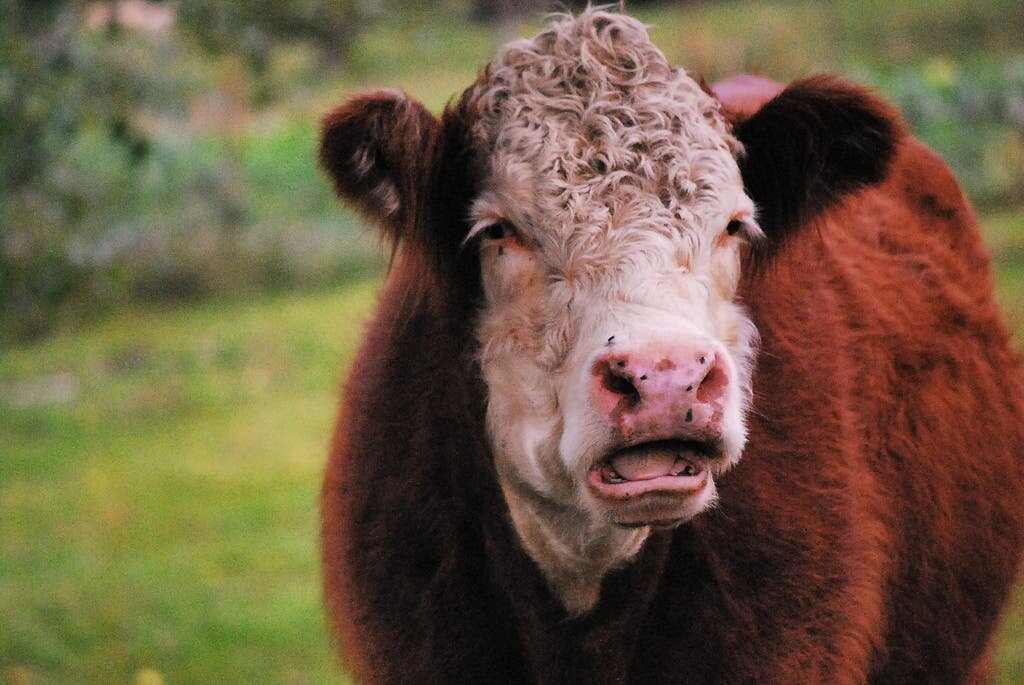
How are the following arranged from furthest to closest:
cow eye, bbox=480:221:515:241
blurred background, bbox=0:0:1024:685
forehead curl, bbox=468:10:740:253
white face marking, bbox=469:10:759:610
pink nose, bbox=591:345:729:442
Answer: blurred background, bbox=0:0:1024:685, cow eye, bbox=480:221:515:241, forehead curl, bbox=468:10:740:253, white face marking, bbox=469:10:759:610, pink nose, bbox=591:345:729:442

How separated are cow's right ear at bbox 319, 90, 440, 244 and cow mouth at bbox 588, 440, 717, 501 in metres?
0.95

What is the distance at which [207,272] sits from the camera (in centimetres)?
1515

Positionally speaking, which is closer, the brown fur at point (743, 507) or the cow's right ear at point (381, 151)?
the cow's right ear at point (381, 151)

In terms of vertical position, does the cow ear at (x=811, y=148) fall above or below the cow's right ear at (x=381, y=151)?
below

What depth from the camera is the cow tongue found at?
108 inches

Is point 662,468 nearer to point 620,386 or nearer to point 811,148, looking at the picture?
point 620,386

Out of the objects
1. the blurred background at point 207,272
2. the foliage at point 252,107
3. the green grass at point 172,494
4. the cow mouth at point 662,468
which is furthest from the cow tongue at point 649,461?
the green grass at point 172,494

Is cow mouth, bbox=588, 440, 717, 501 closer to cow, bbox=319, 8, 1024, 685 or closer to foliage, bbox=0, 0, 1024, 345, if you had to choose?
cow, bbox=319, 8, 1024, 685

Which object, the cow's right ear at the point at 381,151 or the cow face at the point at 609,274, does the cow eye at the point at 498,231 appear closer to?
the cow face at the point at 609,274

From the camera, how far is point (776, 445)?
3533mm

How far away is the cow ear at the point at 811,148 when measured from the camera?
3375mm

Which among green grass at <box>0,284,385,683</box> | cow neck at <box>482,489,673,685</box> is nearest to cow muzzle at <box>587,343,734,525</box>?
cow neck at <box>482,489,673,685</box>

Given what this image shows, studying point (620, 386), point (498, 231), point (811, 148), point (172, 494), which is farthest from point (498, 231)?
point (172, 494)

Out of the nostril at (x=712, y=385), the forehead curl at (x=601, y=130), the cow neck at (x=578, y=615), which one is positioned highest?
the forehead curl at (x=601, y=130)
